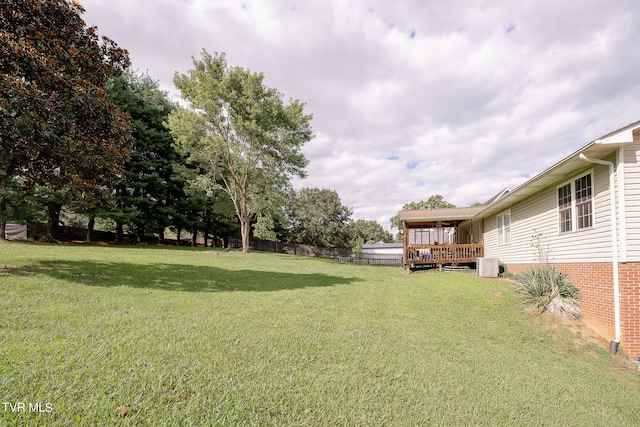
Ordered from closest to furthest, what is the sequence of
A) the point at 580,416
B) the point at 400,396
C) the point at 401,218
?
1. the point at 400,396
2. the point at 580,416
3. the point at 401,218

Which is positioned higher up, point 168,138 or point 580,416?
point 168,138

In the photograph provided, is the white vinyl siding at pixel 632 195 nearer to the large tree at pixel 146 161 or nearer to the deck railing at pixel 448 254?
the deck railing at pixel 448 254

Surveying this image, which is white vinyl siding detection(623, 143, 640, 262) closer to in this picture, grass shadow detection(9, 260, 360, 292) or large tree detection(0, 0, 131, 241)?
grass shadow detection(9, 260, 360, 292)

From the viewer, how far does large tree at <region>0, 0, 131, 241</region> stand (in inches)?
229

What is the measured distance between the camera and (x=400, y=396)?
3168 mm

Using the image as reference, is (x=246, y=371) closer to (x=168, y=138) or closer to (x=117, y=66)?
(x=117, y=66)

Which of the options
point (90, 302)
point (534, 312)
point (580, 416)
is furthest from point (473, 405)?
point (90, 302)

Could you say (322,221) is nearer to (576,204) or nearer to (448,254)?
(448,254)

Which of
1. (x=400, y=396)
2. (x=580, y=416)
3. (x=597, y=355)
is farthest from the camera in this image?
(x=597, y=355)

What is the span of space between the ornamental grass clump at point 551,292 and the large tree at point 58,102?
37.5 feet

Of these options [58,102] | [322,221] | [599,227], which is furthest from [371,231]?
[58,102]

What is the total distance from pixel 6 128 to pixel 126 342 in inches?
229

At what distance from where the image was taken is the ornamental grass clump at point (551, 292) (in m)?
7.06

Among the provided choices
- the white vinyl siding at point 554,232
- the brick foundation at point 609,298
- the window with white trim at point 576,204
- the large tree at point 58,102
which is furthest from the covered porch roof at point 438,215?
the large tree at point 58,102
